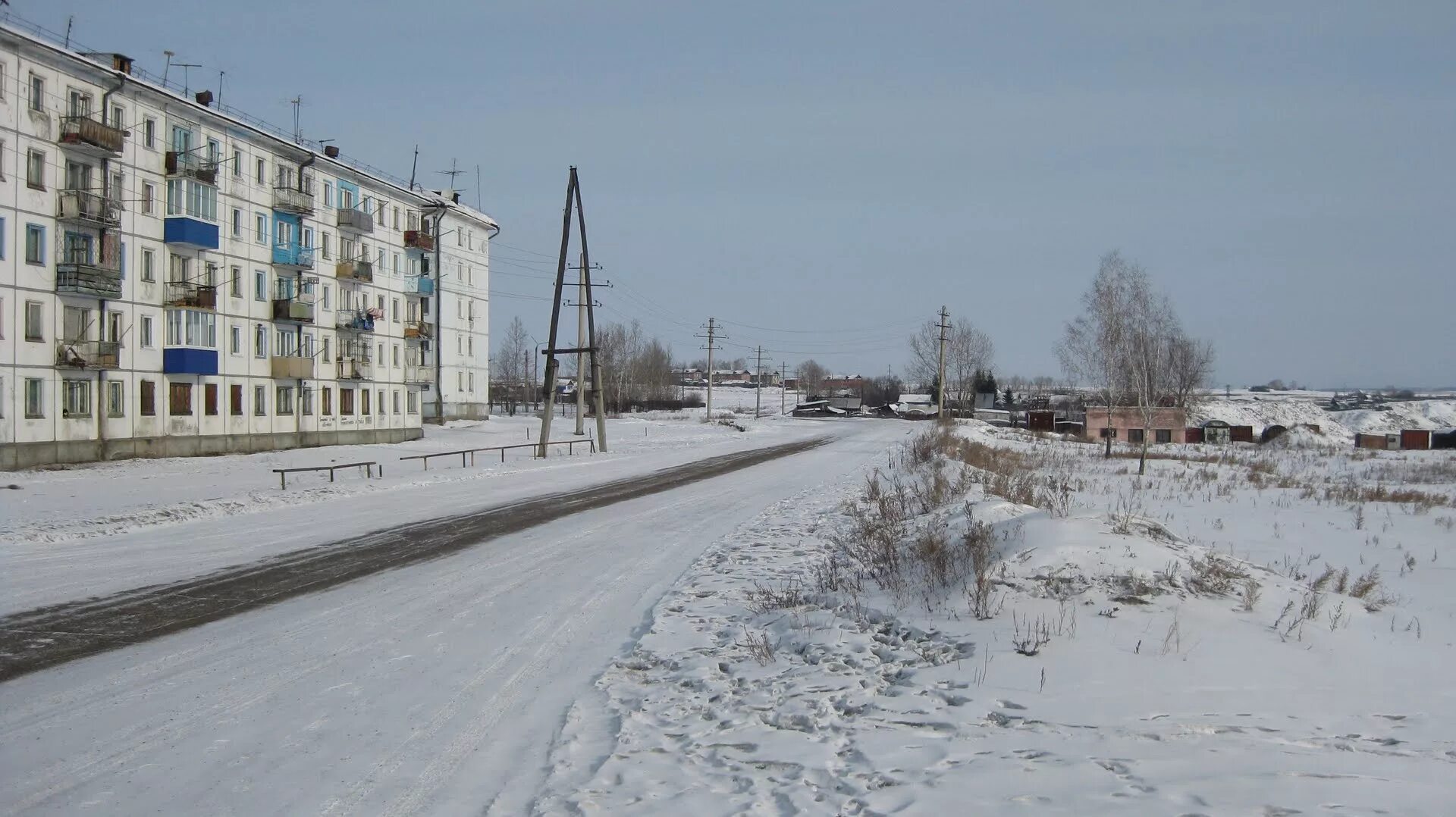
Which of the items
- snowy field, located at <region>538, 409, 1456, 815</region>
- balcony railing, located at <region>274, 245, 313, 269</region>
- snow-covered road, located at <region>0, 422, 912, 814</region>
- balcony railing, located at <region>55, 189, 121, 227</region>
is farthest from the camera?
balcony railing, located at <region>274, 245, 313, 269</region>

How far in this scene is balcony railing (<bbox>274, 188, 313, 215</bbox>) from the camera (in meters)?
43.8

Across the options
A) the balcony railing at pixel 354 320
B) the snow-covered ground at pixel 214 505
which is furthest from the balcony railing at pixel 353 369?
the snow-covered ground at pixel 214 505

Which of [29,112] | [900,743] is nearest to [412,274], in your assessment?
[29,112]

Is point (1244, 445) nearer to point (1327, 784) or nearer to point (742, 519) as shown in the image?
point (742, 519)

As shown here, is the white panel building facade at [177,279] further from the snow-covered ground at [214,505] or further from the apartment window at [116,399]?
the snow-covered ground at [214,505]

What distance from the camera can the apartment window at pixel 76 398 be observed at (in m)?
32.6

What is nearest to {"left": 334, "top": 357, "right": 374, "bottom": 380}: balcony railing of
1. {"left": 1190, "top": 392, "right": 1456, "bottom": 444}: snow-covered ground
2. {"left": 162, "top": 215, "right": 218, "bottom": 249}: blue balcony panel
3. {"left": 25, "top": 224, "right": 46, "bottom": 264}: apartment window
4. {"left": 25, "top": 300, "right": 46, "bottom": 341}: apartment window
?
{"left": 162, "top": 215, "right": 218, "bottom": 249}: blue balcony panel

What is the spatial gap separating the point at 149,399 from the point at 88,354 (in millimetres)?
3350

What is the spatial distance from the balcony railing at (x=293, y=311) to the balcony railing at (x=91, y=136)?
34.2 ft

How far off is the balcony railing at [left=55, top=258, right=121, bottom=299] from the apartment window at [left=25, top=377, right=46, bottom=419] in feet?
10.4

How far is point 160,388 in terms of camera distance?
37.0 meters

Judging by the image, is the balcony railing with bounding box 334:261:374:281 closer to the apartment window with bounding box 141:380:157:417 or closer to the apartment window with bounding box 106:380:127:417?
the apartment window with bounding box 141:380:157:417

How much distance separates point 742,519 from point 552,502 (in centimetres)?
451

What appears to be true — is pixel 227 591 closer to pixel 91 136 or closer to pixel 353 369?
pixel 91 136
